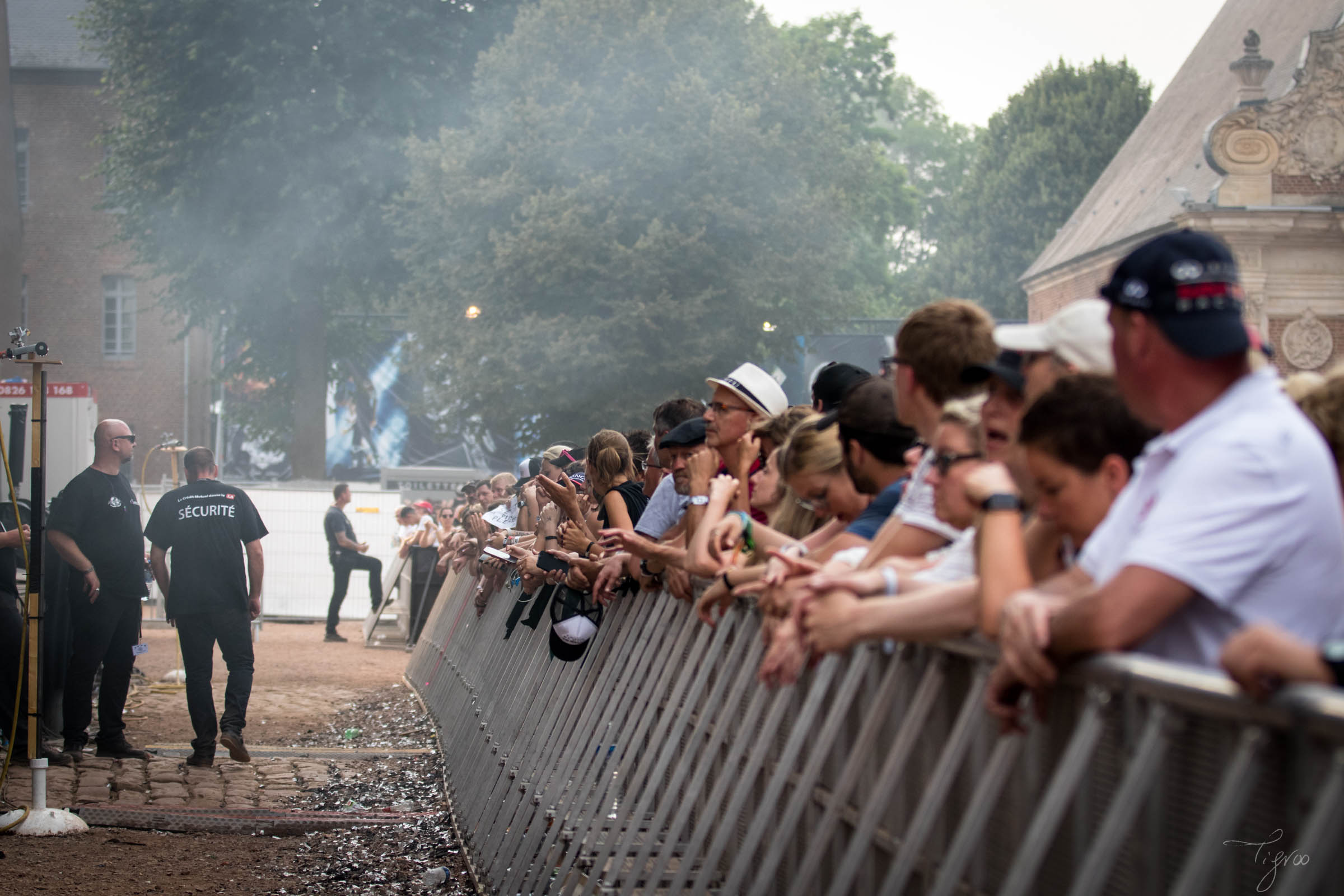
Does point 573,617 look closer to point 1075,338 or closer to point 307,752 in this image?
point 1075,338

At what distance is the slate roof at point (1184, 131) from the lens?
31.4 m

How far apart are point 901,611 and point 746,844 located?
105cm

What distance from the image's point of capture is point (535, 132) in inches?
1161

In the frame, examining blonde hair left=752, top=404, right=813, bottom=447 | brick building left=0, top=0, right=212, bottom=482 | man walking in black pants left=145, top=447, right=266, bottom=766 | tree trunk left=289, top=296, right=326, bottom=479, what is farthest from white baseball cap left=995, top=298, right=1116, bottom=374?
brick building left=0, top=0, right=212, bottom=482

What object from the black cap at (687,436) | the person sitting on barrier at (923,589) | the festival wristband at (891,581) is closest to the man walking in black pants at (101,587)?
the black cap at (687,436)

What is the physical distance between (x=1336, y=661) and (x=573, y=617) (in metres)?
4.67

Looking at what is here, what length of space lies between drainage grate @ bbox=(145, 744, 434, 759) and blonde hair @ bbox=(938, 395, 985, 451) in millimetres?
8068

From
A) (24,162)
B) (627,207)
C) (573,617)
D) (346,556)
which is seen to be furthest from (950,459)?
(24,162)

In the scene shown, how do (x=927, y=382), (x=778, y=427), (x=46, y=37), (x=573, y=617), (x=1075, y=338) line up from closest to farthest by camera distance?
(x=1075, y=338) → (x=927, y=382) → (x=778, y=427) → (x=573, y=617) → (x=46, y=37)

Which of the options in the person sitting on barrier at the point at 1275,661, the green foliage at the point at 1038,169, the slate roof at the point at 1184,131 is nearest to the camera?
the person sitting on barrier at the point at 1275,661

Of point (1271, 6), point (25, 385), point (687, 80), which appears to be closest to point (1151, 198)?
point (1271, 6)

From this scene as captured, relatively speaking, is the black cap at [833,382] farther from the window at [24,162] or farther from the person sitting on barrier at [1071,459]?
the window at [24,162]

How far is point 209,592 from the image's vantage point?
9953 mm

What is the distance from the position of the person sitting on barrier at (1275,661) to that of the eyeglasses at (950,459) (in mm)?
1284
